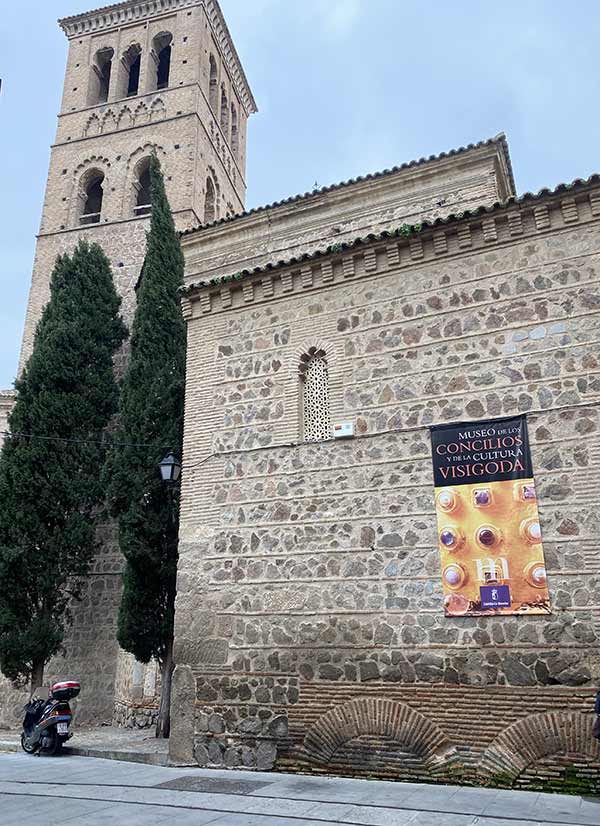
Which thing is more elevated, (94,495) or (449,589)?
(94,495)

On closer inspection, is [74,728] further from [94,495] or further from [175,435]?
[175,435]

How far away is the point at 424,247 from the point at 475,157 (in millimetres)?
5243

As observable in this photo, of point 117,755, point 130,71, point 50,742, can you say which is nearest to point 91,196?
point 130,71

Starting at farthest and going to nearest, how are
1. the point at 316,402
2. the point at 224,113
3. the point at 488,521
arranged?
the point at 224,113
the point at 316,402
the point at 488,521

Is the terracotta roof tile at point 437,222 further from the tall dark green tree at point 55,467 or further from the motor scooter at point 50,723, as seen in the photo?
the tall dark green tree at point 55,467

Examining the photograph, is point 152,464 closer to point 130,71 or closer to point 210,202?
point 210,202

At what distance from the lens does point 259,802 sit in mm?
5199

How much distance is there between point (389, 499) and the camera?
6750 millimetres

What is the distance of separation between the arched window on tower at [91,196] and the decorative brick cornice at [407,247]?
13.4 m

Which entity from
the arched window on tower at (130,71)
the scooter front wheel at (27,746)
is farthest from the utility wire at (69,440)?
the arched window on tower at (130,71)

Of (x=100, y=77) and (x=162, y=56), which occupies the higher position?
(x=162, y=56)

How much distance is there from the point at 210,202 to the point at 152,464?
40.3 feet

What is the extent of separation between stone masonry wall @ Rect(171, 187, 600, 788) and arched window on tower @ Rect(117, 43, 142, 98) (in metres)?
17.9

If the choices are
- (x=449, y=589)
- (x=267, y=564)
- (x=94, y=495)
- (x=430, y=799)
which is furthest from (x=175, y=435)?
(x=430, y=799)
